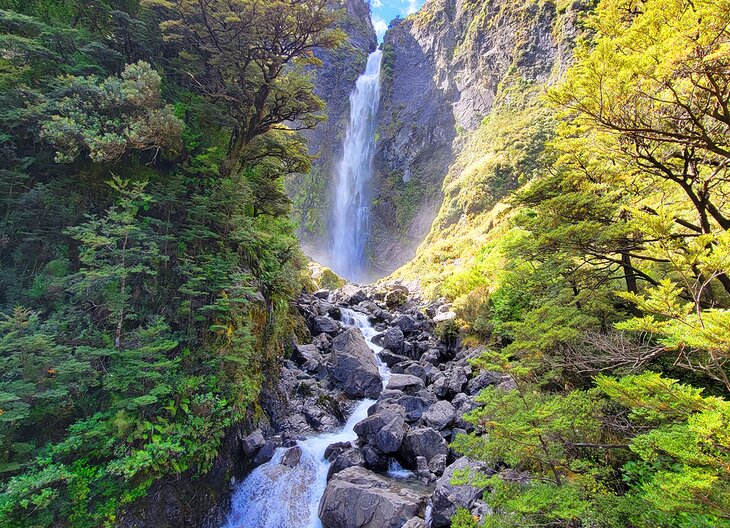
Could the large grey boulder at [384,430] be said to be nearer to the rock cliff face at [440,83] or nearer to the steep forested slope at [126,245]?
the steep forested slope at [126,245]

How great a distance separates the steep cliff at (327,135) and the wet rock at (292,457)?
126 ft

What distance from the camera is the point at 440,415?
29.0ft

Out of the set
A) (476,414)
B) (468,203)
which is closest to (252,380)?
(476,414)

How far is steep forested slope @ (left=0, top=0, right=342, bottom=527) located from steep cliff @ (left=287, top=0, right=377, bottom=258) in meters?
37.3

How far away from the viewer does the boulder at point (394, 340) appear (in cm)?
1495

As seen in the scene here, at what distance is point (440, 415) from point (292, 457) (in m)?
3.86

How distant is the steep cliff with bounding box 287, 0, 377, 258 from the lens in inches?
1881

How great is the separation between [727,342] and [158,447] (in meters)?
7.20

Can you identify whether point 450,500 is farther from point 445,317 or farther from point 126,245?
point 445,317

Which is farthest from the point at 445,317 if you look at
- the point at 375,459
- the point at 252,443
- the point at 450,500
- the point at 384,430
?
the point at 252,443

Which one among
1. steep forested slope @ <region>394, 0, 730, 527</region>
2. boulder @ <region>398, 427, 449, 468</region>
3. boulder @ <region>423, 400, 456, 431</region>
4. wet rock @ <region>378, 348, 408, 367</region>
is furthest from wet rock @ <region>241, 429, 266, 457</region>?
wet rock @ <region>378, 348, 408, 367</region>

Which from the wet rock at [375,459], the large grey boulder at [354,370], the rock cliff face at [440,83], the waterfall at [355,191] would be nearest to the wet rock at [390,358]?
the large grey boulder at [354,370]

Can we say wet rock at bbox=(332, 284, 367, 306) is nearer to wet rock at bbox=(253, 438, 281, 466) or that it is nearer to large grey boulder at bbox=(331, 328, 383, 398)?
large grey boulder at bbox=(331, 328, 383, 398)

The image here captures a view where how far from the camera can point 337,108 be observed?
55.0m
